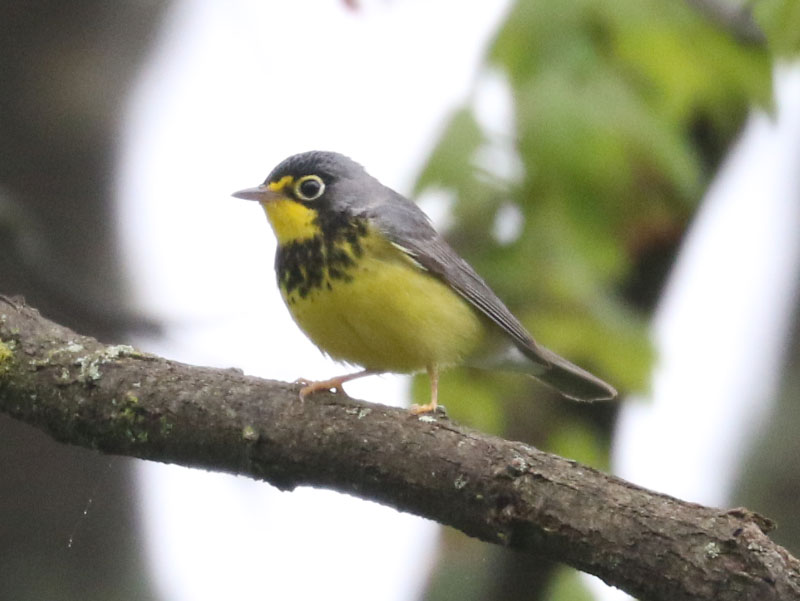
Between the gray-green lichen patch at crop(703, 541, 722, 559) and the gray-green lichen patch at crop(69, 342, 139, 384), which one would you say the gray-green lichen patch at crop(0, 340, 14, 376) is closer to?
the gray-green lichen patch at crop(69, 342, 139, 384)

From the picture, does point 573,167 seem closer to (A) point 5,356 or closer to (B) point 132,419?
(B) point 132,419

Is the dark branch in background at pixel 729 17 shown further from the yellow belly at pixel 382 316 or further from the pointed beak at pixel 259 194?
the pointed beak at pixel 259 194

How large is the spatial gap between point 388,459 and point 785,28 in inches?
84.3

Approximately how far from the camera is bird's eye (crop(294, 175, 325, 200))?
573 cm

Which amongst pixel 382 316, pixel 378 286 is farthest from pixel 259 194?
pixel 382 316

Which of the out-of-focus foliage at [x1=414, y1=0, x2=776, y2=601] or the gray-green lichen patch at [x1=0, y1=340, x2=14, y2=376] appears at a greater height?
the out-of-focus foliage at [x1=414, y1=0, x2=776, y2=601]

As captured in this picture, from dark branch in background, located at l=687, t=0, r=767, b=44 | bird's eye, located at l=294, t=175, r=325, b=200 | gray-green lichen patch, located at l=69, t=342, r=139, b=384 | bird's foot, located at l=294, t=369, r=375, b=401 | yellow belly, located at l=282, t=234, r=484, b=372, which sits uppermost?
dark branch in background, located at l=687, t=0, r=767, b=44

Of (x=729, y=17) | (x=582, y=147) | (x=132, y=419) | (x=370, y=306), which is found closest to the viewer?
(x=132, y=419)

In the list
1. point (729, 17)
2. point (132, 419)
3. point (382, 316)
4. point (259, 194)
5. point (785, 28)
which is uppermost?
point (729, 17)

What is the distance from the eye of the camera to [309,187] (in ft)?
18.9

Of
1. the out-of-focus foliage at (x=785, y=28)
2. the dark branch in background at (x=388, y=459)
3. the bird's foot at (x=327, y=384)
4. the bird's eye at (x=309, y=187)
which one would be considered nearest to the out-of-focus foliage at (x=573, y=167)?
the bird's eye at (x=309, y=187)

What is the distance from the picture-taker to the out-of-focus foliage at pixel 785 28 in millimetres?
4270

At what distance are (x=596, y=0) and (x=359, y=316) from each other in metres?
2.00

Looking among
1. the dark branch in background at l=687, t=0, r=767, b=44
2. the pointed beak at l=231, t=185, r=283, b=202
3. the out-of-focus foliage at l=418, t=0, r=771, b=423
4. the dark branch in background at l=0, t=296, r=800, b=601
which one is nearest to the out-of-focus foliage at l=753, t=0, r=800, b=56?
the dark branch in background at l=687, t=0, r=767, b=44
